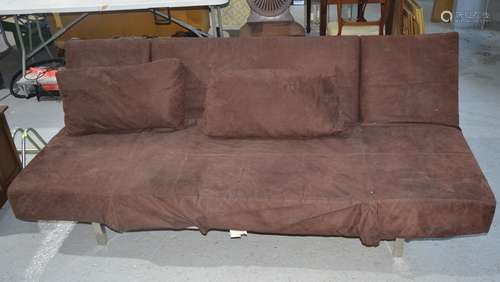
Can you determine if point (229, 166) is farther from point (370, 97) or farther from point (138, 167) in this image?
point (370, 97)

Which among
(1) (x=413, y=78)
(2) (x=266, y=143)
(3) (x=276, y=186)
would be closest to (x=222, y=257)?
(3) (x=276, y=186)

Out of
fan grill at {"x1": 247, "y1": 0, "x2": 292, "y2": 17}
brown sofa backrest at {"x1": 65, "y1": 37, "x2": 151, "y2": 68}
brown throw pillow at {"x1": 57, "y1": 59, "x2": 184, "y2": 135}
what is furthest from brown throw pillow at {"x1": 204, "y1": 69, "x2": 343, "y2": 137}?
fan grill at {"x1": 247, "y1": 0, "x2": 292, "y2": 17}

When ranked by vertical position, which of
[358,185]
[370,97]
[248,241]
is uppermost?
[370,97]

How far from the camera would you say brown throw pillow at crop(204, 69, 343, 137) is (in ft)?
6.54

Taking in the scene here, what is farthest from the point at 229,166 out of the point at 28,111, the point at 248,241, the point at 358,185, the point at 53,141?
the point at 28,111

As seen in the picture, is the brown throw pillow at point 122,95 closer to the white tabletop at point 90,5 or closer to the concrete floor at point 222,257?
the concrete floor at point 222,257

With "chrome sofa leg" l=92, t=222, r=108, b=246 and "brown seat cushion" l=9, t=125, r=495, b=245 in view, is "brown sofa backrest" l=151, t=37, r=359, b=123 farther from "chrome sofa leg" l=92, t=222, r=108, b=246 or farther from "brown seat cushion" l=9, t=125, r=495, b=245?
"chrome sofa leg" l=92, t=222, r=108, b=246

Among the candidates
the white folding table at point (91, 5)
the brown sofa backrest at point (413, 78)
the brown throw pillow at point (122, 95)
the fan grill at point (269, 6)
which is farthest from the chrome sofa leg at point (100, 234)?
the fan grill at point (269, 6)

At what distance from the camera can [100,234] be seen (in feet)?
6.44

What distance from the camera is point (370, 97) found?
213 cm

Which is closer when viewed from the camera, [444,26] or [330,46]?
[330,46]

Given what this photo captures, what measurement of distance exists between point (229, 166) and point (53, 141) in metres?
0.93

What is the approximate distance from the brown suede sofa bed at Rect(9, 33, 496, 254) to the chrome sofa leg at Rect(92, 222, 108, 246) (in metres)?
0.14

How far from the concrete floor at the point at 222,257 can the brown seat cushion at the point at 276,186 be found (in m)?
0.21
